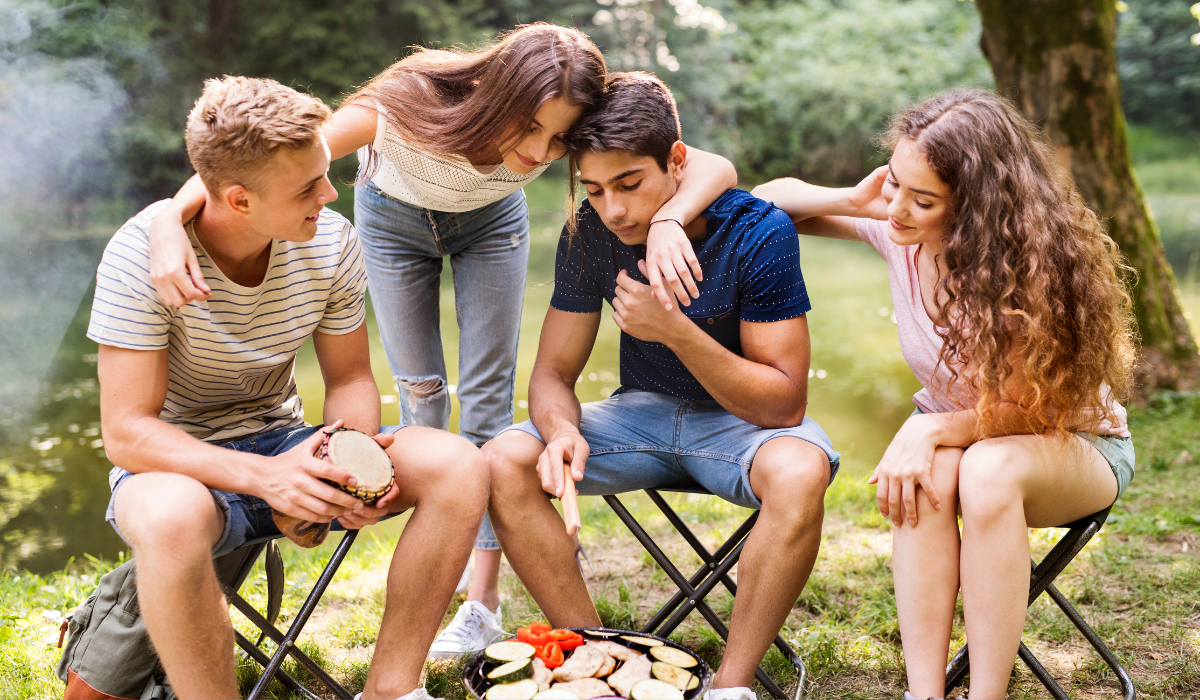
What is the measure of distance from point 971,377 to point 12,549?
3.90 meters

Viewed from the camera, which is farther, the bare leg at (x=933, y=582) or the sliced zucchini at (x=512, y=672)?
the bare leg at (x=933, y=582)

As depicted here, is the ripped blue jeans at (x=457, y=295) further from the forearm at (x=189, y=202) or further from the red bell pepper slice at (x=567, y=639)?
the red bell pepper slice at (x=567, y=639)

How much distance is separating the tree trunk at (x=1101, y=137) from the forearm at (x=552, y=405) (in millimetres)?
3374

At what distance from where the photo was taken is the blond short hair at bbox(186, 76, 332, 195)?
1710 millimetres

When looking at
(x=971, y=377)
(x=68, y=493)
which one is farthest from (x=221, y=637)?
(x=68, y=493)

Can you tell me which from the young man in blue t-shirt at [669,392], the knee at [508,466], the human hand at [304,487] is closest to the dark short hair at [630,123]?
the young man in blue t-shirt at [669,392]

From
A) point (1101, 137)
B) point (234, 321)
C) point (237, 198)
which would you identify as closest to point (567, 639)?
point (234, 321)

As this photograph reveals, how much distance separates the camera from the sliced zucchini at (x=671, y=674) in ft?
4.87

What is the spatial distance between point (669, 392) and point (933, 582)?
0.77 metres

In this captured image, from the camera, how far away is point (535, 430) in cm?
210

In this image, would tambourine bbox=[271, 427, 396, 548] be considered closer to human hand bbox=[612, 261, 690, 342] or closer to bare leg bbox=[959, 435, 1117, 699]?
human hand bbox=[612, 261, 690, 342]

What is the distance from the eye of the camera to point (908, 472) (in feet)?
5.74

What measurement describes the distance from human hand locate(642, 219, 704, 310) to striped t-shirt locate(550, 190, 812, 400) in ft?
0.64

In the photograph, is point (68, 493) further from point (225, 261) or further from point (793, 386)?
point (793, 386)
